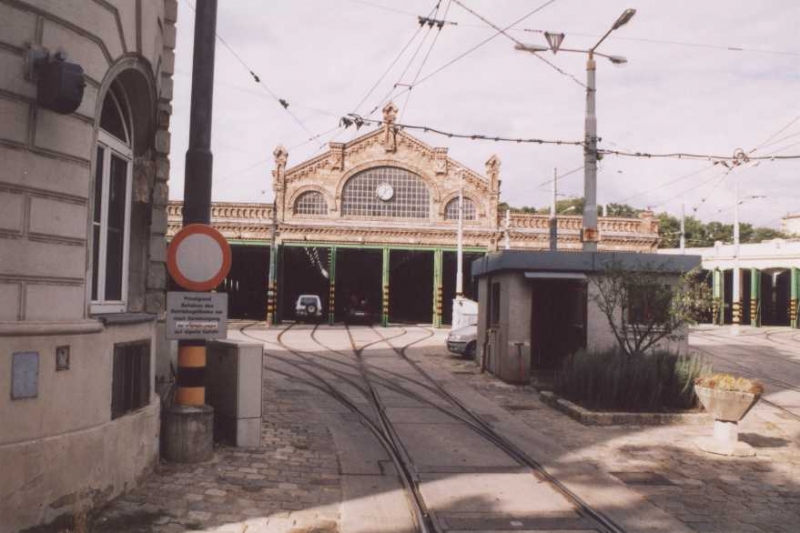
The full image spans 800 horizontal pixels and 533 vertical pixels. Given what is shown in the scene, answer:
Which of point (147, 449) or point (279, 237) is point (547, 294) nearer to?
point (147, 449)

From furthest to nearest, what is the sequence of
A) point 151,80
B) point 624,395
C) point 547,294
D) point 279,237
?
point 279,237 < point 547,294 < point 624,395 < point 151,80

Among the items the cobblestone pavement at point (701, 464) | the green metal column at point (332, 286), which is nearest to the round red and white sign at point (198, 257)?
the cobblestone pavement at point (701, 464)

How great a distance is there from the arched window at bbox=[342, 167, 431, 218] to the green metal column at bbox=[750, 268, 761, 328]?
19.5 metres

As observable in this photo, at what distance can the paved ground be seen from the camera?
616 centimetres

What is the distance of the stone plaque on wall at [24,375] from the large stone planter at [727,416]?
813 centimetres

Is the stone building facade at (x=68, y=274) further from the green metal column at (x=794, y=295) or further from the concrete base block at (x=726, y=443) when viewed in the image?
the green metal column at (x=794, y=295)

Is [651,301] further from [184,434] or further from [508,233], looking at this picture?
[508,233]

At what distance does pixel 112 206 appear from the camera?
24.4ft

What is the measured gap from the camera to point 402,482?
297 inches

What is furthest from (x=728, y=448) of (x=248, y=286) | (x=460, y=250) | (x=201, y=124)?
(x=248, y=286)

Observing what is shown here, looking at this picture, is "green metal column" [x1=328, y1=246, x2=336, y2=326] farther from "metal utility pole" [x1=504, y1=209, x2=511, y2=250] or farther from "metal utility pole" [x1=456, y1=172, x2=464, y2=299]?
"metal utility pole" [x1=504, y1=209, x2=511, y2=250]

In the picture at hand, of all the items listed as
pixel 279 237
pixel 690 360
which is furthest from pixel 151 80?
pixel 279 237

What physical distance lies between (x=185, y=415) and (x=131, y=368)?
3.25 ft

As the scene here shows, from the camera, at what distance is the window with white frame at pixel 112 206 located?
6.97m
